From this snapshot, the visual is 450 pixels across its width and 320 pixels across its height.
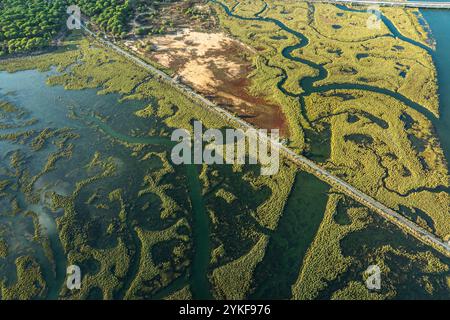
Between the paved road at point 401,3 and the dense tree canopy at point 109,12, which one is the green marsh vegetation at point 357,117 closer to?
the paved road at point 401,3

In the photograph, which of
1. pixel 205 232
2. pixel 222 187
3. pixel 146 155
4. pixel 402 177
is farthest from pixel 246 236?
pixel 402 177

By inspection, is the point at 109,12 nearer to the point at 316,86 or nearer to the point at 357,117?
the point at 316,86

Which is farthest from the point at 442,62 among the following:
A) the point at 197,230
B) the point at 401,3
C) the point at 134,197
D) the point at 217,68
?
the point at 134,197

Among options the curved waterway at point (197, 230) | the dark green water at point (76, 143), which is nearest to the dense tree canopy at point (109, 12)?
the dark green water at point (76, 143)

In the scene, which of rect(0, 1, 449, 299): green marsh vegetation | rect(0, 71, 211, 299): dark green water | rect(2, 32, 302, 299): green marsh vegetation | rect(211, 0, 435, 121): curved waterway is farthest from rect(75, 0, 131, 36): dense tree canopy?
rect(211, 0, 435, 121): curved waterway

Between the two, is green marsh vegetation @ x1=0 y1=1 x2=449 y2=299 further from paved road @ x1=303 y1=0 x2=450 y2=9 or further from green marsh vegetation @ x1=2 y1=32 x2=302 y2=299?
paved road @ x1=303 y1=0 x2=450 y2=9

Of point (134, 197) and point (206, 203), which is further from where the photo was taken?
point (134, 197)

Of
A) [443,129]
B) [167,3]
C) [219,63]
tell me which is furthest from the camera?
[167,3]

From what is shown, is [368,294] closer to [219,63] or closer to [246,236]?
[246,236]
